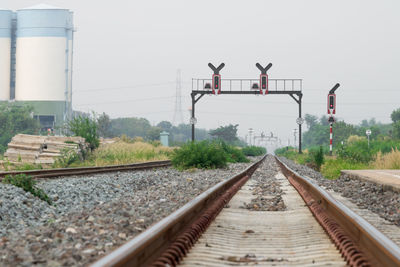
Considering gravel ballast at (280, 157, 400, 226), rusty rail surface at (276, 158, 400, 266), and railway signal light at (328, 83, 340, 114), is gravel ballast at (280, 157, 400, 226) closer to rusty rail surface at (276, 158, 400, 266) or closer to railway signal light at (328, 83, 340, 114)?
rusty rail surface at (276, 158, 400, 266)

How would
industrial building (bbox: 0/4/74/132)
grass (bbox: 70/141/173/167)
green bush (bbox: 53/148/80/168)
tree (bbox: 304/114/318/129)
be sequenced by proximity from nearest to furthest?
green bush (bbox: 53/148/80/168)
grass (bbox: 70/141/173/167)
industrial building (bbox: 0/4/74/132)
tree (bbox: 304/114/318/129)

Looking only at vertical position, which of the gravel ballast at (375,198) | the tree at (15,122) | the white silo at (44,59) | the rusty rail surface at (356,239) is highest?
the white silo at (44,59)

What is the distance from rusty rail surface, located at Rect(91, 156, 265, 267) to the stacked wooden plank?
41.4 feet

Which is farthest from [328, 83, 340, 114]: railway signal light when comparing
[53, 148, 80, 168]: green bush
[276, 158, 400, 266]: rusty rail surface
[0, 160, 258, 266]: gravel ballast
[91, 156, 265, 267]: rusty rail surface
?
[91, 156, 265, 267]: rusty rail surface

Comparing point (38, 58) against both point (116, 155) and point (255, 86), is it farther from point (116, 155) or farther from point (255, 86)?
point (116, 155)

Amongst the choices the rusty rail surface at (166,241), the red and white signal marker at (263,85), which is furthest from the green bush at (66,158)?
the red and white signal marker at (263,85)

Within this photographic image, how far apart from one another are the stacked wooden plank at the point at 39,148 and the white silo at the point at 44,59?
87.7 m

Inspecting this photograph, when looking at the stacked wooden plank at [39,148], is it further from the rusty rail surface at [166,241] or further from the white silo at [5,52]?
the white silo at [5,52]

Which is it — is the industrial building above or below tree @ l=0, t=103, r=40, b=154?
above

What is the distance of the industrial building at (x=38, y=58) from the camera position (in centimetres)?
10000

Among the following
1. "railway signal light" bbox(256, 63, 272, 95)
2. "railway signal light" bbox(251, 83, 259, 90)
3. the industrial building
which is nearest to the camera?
"railway signal light" bbox(256, 63, 272, 95)

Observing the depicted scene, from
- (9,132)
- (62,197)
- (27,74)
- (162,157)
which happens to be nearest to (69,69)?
(27,74)

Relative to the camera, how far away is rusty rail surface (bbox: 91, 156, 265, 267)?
2564mm

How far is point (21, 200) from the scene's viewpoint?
649 centimetres
